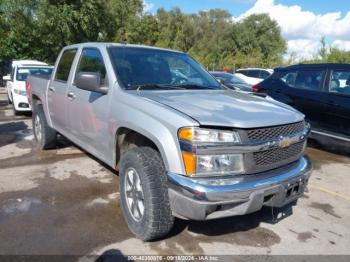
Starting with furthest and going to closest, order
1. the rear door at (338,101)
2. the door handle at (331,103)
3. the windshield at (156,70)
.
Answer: the door handle at (331,103)
the rear door at (338,101)
the windshield at (156,70)

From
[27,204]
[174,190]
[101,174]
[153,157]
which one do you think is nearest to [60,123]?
[101,174]

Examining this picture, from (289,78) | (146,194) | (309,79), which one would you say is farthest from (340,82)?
(146,194)

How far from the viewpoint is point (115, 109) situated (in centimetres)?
384

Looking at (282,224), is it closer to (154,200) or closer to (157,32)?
(154,200)

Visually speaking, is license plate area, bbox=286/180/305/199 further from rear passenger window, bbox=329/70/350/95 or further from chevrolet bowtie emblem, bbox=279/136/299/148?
rear passenger window, bbox=329/70/350/95

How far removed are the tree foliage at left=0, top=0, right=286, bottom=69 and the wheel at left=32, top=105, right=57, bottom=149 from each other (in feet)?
47.4

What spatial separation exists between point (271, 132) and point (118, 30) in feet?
85.1

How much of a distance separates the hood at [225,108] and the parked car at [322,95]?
327 cm

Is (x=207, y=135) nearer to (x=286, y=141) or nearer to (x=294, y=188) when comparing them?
(x=286, y=141)

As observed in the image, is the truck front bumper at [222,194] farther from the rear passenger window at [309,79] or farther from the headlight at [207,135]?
the rear passenger window at [309,79]

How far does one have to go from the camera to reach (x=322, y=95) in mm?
6941

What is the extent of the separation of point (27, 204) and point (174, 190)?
7.24 ft

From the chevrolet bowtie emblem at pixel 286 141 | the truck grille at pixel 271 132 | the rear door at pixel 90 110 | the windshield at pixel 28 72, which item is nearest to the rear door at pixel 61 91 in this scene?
→ the rear door at pixel 90 110

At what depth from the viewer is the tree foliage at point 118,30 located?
1973 cm
